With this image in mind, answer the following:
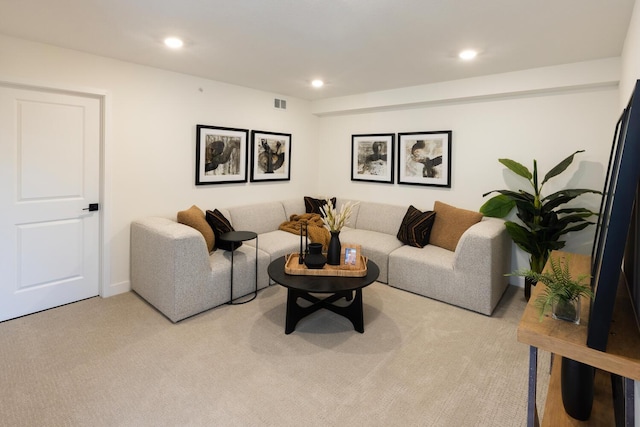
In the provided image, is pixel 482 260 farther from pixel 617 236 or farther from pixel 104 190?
pixel 104 190

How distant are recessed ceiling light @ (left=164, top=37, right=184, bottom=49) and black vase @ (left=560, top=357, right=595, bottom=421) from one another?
331cm

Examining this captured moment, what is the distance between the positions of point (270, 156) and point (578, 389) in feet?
13.7

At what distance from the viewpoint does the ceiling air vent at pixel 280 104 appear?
4.79 metres

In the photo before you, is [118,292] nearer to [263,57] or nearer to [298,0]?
[263,57]

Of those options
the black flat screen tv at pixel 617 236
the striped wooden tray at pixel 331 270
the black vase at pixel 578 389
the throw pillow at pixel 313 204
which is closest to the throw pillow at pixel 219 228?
the striped wooden tray at pixel 331 270

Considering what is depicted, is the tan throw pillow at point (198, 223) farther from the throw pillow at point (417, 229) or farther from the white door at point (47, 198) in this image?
the throw pillow at point (417, 229)

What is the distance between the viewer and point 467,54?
116 inches

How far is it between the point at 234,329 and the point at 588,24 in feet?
11.4

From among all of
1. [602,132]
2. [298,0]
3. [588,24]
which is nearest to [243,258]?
[298,0]

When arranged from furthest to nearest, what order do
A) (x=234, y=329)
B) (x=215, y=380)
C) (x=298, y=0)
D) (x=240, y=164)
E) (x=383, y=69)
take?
(x=240, y=164)
(x=383, y=69)
(x=234, y=329)
(x=215, y=380)
(x=298, y=0)

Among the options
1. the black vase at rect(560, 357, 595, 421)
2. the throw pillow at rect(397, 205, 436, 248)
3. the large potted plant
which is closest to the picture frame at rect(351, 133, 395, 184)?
the throw pillow at rect(397, 205, 436, 248)

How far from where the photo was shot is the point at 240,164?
4.44 metres

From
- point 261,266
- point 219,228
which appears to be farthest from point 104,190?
point 261,266

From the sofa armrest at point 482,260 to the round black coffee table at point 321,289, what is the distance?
93 centimetres
